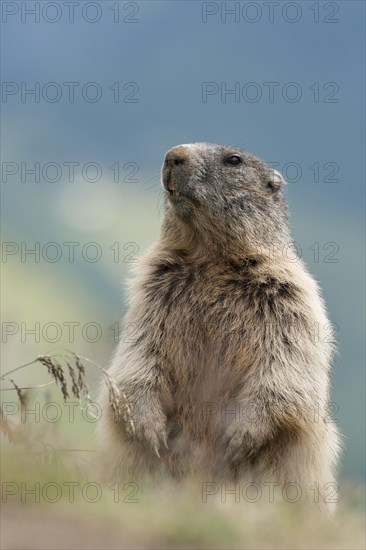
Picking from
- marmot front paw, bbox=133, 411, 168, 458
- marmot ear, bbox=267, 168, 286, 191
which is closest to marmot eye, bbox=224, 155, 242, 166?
marmot ear, bbox=267, 168, 286, 191

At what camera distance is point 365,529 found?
6078 millimetres

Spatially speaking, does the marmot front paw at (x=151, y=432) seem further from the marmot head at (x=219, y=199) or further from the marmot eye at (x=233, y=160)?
the marmot eye at (x=233, y=160)

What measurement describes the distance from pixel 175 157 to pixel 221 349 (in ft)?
6.95

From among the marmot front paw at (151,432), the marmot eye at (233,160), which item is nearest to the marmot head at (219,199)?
the marmot eye at (233,160)

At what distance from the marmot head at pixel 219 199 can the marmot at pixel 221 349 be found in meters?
0.01

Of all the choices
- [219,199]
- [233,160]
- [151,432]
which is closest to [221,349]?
[151,432]

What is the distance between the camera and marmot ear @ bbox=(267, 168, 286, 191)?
10445 mm

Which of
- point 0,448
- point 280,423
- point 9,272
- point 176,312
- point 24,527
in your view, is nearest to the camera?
point 24,527

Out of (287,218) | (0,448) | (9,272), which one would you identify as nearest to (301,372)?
(287,218)

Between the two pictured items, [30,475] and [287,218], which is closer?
[30,475]

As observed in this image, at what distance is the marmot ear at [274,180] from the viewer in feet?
34.3

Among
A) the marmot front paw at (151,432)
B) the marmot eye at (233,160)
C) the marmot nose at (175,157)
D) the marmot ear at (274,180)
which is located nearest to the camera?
the marmot front paw at (151,432)

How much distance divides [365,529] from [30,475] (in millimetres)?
2231

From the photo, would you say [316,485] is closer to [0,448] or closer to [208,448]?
[208,448]
